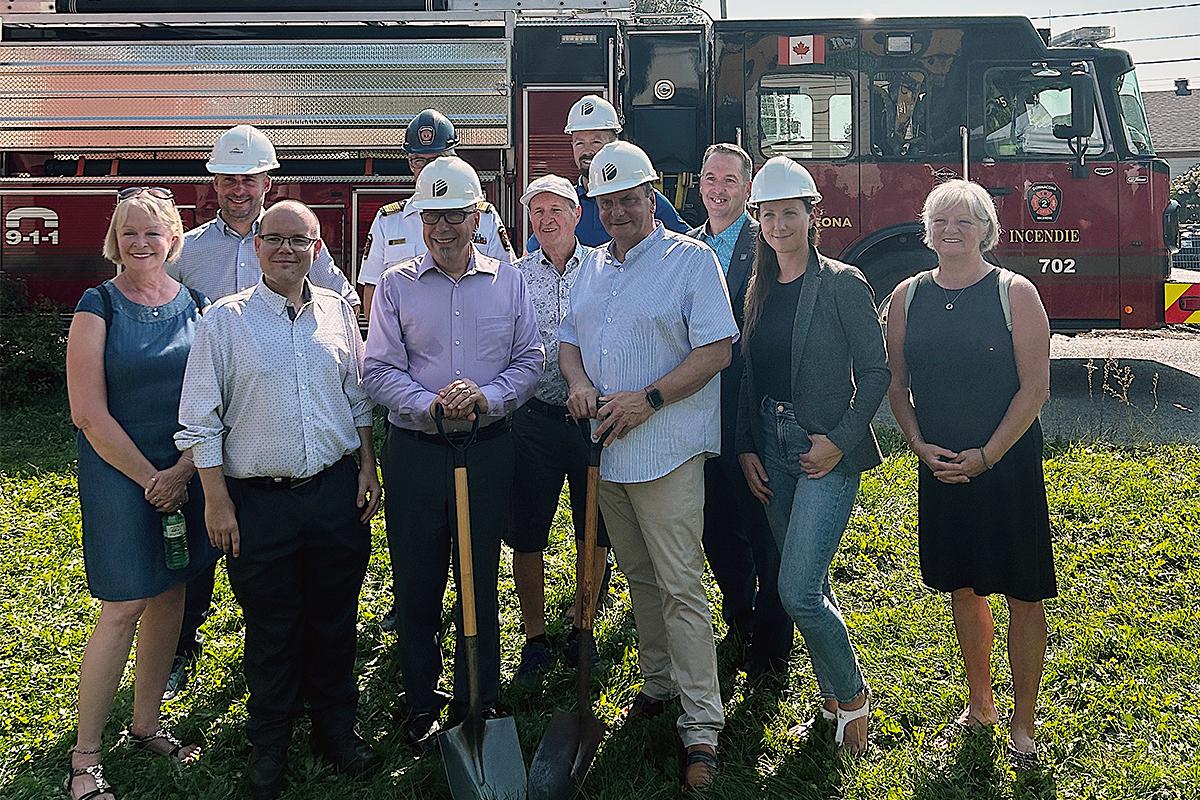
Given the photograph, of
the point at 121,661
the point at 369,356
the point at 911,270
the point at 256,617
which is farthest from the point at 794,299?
the point at 911,270

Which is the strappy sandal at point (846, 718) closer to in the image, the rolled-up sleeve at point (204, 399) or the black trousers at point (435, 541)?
the black trousers at point (435, 541)

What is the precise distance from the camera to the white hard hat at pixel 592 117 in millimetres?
4895

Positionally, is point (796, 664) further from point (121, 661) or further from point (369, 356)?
point (121, 661)

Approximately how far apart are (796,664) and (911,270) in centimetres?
555

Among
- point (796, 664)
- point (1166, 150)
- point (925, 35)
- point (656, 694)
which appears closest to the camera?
point (656, 694)

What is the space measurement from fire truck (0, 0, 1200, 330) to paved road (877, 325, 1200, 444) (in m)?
0.69

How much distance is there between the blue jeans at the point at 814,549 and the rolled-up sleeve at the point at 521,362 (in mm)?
852

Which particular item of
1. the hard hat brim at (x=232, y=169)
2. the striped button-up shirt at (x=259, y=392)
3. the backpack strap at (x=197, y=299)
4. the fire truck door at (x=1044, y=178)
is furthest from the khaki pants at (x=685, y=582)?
the fire truck door at (x=1044, y=178)

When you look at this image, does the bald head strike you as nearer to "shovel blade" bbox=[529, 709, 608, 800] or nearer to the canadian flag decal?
"shovel blade" bbox=[529, 709, 608, 800]

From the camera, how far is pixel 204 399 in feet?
10.7

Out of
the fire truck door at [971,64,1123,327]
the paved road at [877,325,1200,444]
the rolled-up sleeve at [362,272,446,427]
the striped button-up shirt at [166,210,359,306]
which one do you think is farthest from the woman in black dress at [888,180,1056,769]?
the fire truck door at [971,64,1123,327]

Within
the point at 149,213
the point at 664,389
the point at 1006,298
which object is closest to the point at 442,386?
the point at 664,389

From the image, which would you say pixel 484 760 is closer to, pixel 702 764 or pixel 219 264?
pixel 702 764

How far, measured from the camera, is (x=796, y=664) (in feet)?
14.4
